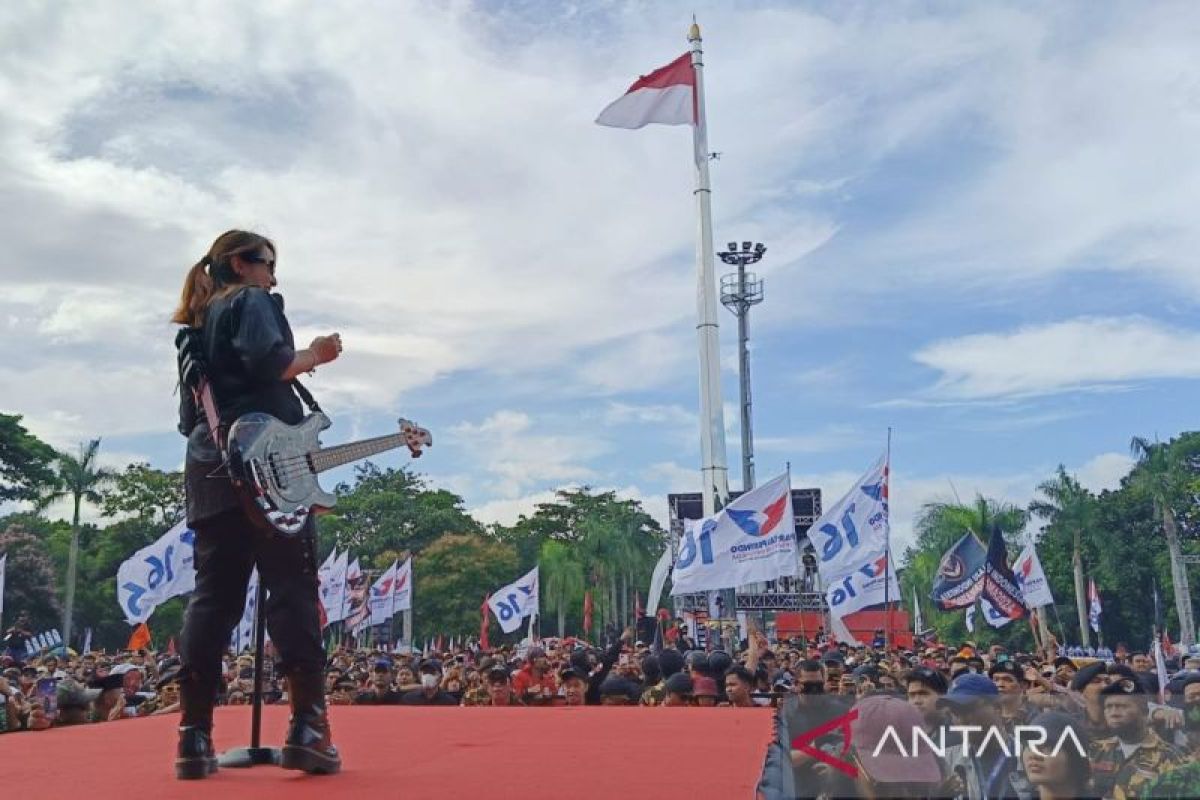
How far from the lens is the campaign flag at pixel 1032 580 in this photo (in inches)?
834

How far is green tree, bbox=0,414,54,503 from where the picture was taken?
140 feet

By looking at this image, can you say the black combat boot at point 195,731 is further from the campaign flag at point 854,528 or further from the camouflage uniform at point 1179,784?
the campaign flag at point 854,528

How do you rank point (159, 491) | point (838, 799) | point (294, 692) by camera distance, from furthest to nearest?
point (159, 491) < point (294, 692) < point (838, 799)

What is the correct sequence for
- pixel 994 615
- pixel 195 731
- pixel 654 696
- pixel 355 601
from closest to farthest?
1. pixel 195 731
2. pixel 654 696
3. pixel 994 615
4. pixel 355 601

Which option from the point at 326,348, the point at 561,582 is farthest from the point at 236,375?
the point at 561,582

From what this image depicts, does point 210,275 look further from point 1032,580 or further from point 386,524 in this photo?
point 386,524

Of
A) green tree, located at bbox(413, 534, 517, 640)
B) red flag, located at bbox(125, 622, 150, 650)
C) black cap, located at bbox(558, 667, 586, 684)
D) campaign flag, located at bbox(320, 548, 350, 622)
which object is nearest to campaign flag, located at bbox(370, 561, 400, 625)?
campaign flag, located at bbox(320, 548, 350, 622)

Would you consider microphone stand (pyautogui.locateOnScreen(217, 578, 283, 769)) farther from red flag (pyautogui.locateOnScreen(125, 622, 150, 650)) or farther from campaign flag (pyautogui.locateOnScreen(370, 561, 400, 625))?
campaign flag (pyautogui.locateOnScreen(370, 561, 400, 625))

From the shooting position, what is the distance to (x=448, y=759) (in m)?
3.63

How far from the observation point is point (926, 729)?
299 cm

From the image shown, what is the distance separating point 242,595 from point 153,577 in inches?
533

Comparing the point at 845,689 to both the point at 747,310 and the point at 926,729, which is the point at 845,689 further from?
the point at 747,310

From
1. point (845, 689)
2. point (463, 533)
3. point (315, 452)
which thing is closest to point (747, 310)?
point (463, 533)

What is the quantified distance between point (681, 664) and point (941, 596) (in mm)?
8414
